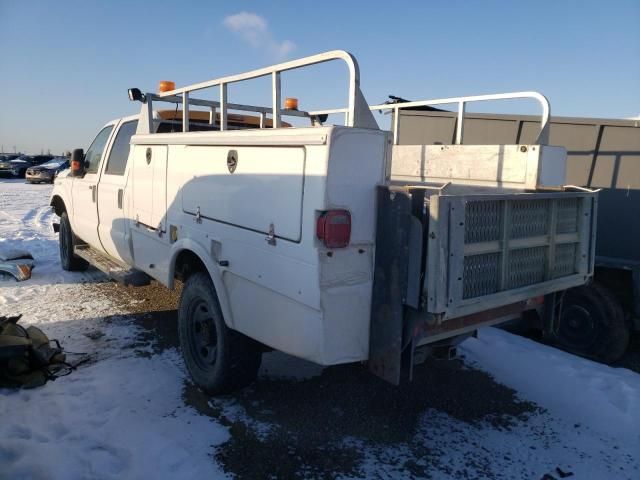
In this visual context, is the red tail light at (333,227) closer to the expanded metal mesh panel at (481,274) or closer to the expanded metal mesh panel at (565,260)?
the expanded metal mesh panel at (481,274)

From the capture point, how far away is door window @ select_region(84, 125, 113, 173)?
19.7 feet

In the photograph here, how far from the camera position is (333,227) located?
104 inches

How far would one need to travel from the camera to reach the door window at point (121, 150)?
530 cm

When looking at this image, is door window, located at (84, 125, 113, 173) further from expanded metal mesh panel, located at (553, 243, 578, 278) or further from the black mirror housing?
expanded metal mesh panel, located at (553, 243, 578, 278)

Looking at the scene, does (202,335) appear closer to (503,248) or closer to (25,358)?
(25,358)

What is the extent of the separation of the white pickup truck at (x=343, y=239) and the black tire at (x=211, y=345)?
1 cm

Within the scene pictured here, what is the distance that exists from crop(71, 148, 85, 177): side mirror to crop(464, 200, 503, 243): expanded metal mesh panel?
522 cm

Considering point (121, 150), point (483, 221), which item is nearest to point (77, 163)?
point (121, 150)

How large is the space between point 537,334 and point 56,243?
8198 mm

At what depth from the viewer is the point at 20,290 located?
635 cm

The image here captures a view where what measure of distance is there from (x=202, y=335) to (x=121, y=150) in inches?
103

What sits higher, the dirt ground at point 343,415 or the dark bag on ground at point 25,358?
the dark bag on ground at point 25,358

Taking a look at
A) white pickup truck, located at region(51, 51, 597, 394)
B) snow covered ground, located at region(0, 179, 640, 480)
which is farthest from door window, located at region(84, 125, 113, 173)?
snow covered ground, located at region(0, 179, 640, 480)

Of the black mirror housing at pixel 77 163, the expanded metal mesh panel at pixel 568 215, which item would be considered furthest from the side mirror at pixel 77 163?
the expanded metal mesh panel at pixel 568 215
